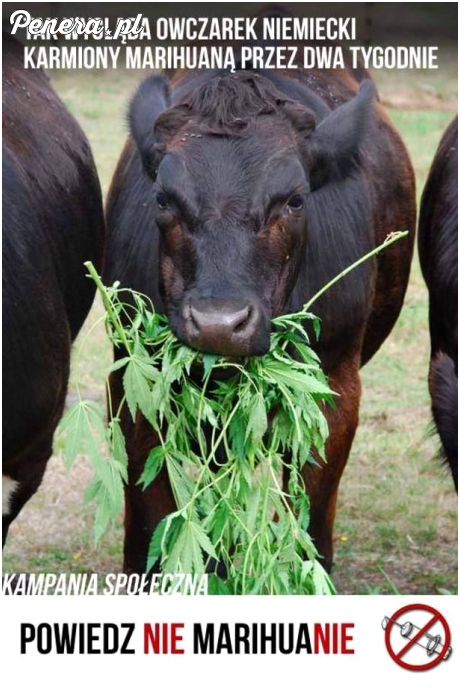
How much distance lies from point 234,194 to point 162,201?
0.33 m

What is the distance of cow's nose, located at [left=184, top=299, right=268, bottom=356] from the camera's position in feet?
13.8

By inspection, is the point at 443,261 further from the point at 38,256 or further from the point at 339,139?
the point at 38,256

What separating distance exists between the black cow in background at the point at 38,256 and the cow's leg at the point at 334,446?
118 cm

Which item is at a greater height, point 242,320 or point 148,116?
point 148,116

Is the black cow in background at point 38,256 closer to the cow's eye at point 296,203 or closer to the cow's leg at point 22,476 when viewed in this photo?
the cow's leg at point 22,476

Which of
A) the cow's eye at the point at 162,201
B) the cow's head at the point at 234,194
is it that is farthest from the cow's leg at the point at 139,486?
the cow's eye at the point at 162,201

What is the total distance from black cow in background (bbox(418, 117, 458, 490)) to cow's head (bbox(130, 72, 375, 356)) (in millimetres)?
985

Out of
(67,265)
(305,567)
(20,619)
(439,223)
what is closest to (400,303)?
(439,223)

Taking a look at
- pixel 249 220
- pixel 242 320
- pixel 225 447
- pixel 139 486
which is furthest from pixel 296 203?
pixel 139 486

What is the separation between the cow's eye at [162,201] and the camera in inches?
187

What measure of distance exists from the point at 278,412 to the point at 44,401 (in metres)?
1.06

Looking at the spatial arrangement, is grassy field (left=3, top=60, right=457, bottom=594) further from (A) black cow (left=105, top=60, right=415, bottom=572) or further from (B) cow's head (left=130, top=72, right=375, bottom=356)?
(B) cow's head (left=130, top=72, right=375, bottom=356)

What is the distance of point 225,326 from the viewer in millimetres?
4203

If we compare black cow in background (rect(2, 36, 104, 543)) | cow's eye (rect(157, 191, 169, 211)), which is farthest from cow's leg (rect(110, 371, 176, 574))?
cow's eye (rect(157, 191, 169, 211))
